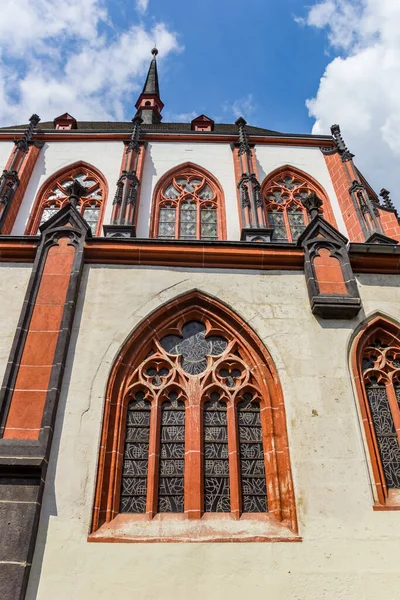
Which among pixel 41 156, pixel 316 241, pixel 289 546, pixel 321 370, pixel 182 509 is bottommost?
pixel 289 546

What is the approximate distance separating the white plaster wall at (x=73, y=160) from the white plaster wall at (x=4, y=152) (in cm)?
92

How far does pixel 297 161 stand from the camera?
14461 millimetres

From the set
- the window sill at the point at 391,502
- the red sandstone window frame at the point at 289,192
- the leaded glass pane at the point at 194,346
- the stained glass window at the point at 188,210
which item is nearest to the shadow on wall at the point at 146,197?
the stained glass window at the point at 188,210

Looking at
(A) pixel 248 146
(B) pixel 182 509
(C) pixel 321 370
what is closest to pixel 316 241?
(C) pixel 321 370

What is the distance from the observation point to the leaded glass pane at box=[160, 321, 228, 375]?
24.0ft

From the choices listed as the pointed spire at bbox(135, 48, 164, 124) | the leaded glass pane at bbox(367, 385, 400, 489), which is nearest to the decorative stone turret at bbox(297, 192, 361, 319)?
the leaded glass pane at bbox(367, 385, 400, 489)

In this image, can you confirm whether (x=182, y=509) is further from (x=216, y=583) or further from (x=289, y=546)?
(x=289, y=546)

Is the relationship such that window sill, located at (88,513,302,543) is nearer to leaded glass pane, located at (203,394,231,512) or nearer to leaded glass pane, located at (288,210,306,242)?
leaded glass pane, located at (203,394,231,512)

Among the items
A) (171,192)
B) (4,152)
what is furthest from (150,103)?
(171,192)

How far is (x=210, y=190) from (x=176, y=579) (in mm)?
10164

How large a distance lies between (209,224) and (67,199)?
3.76 metres

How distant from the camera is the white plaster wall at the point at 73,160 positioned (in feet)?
43.3

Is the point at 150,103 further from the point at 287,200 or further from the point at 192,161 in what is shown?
the point at 287,200

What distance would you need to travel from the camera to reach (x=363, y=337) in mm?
7500
